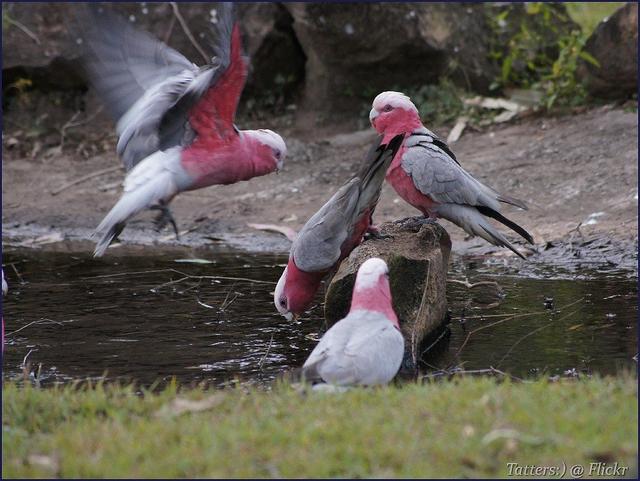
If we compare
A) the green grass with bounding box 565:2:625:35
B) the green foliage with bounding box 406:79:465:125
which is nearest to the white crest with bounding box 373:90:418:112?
the green foliage with bounding box 406:79:465:125

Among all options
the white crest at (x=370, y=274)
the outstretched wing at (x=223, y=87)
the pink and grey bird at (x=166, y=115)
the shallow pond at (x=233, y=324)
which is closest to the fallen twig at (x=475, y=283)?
the shallow pond at (x=233, y=324)

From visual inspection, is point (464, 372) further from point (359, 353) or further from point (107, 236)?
point (107, 236)

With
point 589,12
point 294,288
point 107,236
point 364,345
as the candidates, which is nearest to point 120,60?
point 107,236

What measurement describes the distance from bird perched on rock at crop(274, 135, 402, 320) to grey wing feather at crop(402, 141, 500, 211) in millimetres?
524

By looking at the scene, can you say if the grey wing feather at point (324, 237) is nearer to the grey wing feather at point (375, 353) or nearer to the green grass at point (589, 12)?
the grey wing feather at point (375, 353)

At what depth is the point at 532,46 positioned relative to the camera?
11906mm

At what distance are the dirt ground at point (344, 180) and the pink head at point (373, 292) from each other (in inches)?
136

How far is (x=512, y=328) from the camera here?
6312mm

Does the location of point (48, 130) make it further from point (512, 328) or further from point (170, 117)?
point (512, 328)

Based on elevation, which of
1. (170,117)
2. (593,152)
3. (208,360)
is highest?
(170,117)

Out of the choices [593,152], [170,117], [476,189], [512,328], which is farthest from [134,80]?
[593,152]

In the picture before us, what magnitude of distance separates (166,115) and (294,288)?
1351 millimetres

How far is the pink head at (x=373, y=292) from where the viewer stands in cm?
503

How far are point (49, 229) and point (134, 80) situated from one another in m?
4.40
